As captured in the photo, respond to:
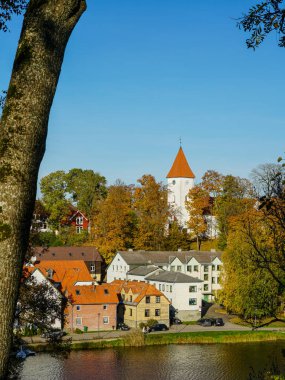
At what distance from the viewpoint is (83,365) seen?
32.8m

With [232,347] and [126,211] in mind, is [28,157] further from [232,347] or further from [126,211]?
[126,211]

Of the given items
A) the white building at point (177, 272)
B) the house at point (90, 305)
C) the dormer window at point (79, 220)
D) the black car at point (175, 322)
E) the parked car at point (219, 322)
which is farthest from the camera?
the dormer window at point (79, 220)

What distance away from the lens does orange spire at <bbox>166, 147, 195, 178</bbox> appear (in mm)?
81062

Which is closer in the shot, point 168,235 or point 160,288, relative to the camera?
point 160,288

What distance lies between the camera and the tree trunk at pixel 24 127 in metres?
4.33

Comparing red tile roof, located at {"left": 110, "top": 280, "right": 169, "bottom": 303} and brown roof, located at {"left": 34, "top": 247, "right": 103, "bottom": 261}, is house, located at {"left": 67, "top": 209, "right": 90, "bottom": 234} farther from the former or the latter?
red tile roof, located at {"left": 110, "top": 280, "right": 169, "bottom": 303}

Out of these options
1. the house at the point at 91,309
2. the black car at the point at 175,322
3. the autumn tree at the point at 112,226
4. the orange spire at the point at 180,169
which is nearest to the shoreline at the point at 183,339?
the house at the point at 91,309

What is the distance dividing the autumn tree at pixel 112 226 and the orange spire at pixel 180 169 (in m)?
17.7

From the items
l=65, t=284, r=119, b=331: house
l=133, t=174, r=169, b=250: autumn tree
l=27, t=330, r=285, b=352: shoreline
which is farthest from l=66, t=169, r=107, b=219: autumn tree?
l=27, t=330, r=285, b=352: shoreline

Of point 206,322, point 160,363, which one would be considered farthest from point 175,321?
point 160,363

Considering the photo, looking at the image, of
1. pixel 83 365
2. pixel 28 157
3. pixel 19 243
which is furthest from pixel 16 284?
pixel 83 365

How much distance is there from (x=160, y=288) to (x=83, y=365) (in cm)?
1793

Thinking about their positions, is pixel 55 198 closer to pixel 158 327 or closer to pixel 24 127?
pixel 158 327

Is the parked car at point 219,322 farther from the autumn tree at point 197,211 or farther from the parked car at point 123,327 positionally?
the autumn tree at point 197,211
